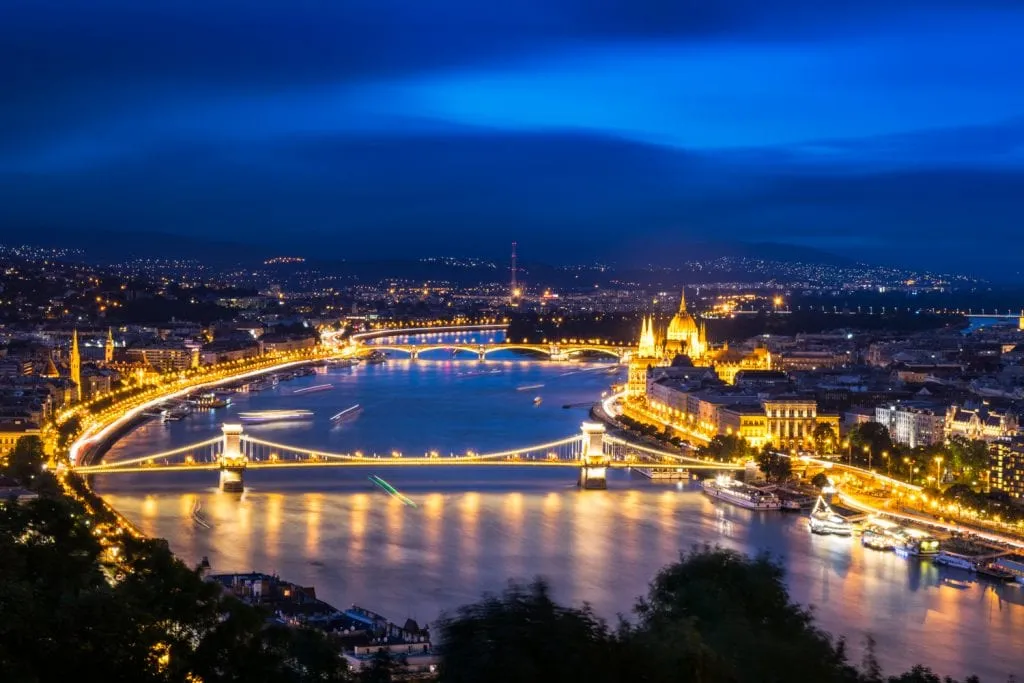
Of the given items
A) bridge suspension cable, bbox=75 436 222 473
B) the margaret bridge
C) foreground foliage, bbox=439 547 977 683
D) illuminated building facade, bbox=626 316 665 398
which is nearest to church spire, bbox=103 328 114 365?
the margaret bridge

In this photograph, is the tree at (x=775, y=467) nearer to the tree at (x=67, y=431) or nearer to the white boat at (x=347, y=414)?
the white boat at (x=347, y=414)

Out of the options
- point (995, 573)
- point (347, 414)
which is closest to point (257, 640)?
point (995, 573)

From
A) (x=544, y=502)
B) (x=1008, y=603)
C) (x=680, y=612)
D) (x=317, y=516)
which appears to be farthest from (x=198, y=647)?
(x=544, y=502)

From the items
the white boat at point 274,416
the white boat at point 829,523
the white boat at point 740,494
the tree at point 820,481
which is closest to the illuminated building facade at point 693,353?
the white boat at point 274,416

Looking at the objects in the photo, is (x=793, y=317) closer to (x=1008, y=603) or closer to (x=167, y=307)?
(x=167, y=307)

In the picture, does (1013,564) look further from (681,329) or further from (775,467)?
(681,329)

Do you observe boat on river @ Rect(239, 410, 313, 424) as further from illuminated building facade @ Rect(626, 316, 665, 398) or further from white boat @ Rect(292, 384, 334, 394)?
illuminated building facade @ Rect(626, 316, 665, 398)
